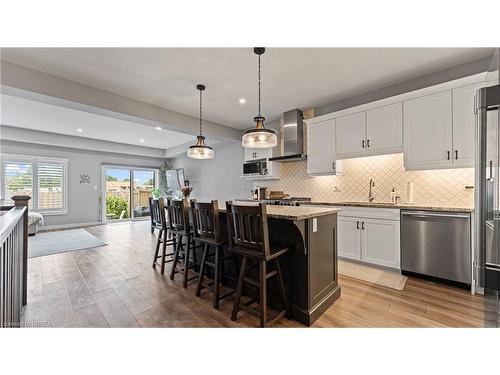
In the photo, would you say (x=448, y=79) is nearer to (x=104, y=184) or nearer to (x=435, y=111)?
(x=435, y=111)

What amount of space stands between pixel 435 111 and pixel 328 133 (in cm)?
148

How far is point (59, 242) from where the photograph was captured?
4.97m

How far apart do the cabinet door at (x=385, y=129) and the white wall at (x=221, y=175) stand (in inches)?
126

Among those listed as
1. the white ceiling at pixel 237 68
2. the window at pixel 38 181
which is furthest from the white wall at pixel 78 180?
the white ceiling at pixel 237 68

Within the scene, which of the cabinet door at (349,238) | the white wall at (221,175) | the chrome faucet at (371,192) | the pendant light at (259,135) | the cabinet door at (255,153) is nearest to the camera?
the pendant light at (259,135)

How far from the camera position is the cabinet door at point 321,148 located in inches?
153

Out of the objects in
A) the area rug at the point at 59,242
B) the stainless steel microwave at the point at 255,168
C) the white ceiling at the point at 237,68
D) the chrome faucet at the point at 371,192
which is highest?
the white ceiling at the point at 237,68

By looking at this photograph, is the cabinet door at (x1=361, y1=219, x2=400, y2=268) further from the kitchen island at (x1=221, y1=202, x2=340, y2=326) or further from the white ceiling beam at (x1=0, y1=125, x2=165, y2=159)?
the white ceiling beam at (x1=0, y1=125, x2=165, y2=159)

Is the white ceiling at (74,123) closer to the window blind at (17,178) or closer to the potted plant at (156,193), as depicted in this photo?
the window blind at (17,178)

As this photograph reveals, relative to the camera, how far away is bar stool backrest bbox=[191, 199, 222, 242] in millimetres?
2273
